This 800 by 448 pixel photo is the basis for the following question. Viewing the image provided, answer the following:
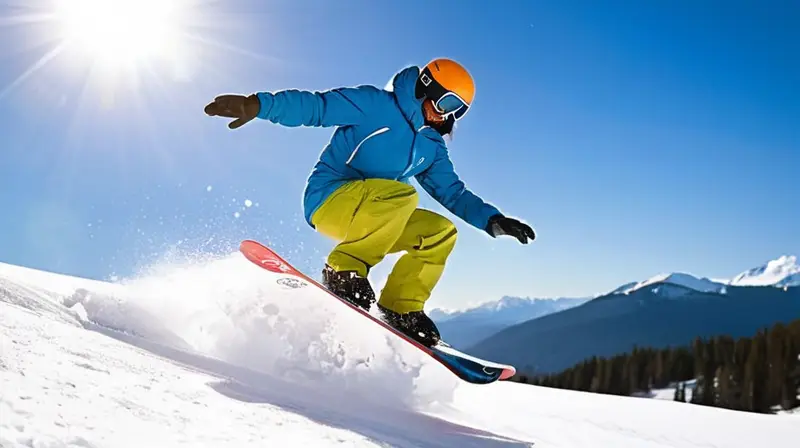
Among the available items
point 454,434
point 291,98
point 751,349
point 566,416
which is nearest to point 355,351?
point 454,434

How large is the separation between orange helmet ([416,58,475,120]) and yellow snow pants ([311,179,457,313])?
744 mm

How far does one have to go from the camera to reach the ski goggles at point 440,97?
4.36 m

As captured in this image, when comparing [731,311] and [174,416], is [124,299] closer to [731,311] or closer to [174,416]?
[174,416]

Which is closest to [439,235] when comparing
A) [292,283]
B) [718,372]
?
[292,283]

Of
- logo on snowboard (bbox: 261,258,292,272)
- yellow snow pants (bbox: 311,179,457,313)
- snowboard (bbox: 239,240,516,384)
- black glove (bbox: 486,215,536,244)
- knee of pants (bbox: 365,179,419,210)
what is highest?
black glove (bbox: 486,215,536,244)

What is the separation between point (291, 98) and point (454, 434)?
98.6 inches

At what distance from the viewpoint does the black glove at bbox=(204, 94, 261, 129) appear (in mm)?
3775

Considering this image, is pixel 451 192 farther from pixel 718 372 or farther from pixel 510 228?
pixel 718 372

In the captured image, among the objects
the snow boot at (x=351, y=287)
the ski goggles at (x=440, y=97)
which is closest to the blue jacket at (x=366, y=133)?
the ski goggles at (x=440, y=97)

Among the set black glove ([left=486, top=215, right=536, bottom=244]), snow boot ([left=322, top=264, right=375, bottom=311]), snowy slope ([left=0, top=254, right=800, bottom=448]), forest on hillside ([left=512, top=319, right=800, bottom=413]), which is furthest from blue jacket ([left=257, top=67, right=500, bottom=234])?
forest on hillside ([left=512, top=319, right=800, bottom=413])

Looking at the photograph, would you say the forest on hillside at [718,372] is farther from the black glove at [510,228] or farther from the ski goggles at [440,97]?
the ski goggles at [440,97]

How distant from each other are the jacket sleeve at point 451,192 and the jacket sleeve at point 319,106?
3.00ft

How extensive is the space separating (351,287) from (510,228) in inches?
59.1

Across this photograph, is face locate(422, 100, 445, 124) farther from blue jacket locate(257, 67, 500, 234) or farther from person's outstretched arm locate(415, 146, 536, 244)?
person's outstretched arm locate(415, 146, 536, 244)
